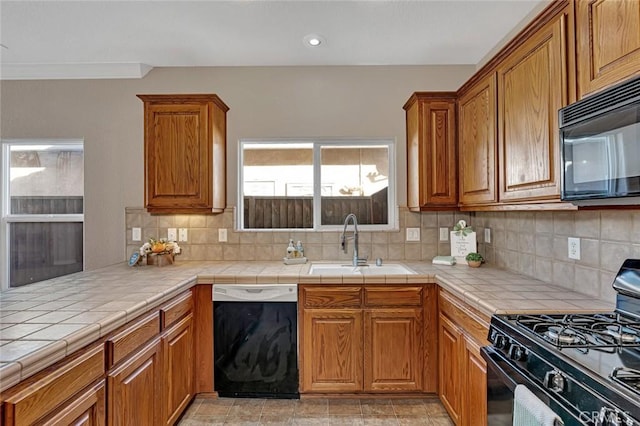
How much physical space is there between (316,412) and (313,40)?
8.66ft

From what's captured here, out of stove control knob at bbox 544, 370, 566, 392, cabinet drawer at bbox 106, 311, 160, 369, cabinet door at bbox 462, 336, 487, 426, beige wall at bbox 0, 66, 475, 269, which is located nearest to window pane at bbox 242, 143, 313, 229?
beige wall at bbox 0, 66, 475, 269

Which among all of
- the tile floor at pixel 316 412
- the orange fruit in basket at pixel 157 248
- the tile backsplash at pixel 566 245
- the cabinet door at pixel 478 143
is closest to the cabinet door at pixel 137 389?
the tile floor at pixel 316 412

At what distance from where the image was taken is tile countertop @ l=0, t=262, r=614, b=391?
1.10 metres

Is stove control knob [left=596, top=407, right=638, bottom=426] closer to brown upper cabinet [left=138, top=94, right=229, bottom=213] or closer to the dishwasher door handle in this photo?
the dishwasher door handle

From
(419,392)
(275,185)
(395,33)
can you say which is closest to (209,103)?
(275,185)

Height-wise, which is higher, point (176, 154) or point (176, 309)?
point (176, 154)

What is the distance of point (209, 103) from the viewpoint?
2.59 metres

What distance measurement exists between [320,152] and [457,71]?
1.40 m

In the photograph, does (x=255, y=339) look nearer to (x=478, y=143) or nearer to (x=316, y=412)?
(x=316, y=412)

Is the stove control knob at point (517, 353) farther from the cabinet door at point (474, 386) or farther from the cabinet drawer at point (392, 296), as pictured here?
the cabinet drawer at point (392, 296)

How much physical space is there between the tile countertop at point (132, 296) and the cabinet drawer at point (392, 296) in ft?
0.19

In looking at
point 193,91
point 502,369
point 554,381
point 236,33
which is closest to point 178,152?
point 193,91

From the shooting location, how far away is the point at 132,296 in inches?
67.7

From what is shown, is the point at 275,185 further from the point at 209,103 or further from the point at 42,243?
the point at 42,243
